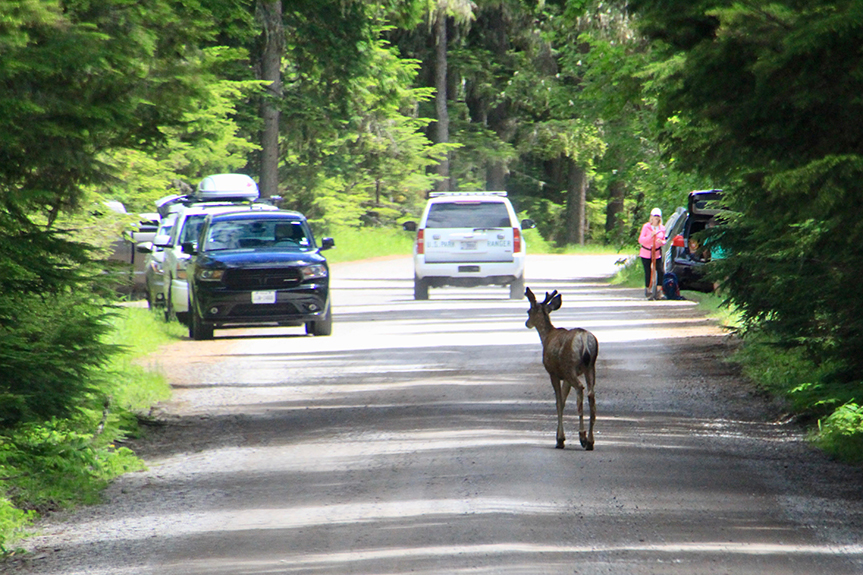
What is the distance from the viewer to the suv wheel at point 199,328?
1938 cm

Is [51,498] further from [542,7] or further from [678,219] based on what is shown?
[542,7]

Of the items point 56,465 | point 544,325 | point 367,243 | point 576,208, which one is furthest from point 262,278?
point 576,208

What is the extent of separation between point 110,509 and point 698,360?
31.9 feet

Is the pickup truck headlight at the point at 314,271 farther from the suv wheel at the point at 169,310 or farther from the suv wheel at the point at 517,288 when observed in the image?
the suv wheel at the point at 517,288

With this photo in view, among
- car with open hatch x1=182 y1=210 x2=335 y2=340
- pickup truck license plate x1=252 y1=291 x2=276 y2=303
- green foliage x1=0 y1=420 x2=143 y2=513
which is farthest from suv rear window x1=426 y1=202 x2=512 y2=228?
green foliage x1=0 y1=420 x2=143 y2=513

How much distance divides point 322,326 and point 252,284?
1.61m

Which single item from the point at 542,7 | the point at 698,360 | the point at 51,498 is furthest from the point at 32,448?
the point at 542,7

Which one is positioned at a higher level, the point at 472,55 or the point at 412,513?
the point at 472,55

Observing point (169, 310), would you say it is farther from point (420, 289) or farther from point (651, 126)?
point (651, 126)

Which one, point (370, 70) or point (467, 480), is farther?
point (370, 70)

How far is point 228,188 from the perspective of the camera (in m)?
28.8

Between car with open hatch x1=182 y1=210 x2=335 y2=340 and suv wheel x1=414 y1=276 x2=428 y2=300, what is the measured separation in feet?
25.7

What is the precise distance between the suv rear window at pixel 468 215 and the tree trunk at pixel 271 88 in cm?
1189

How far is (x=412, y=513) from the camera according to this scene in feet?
27.1
